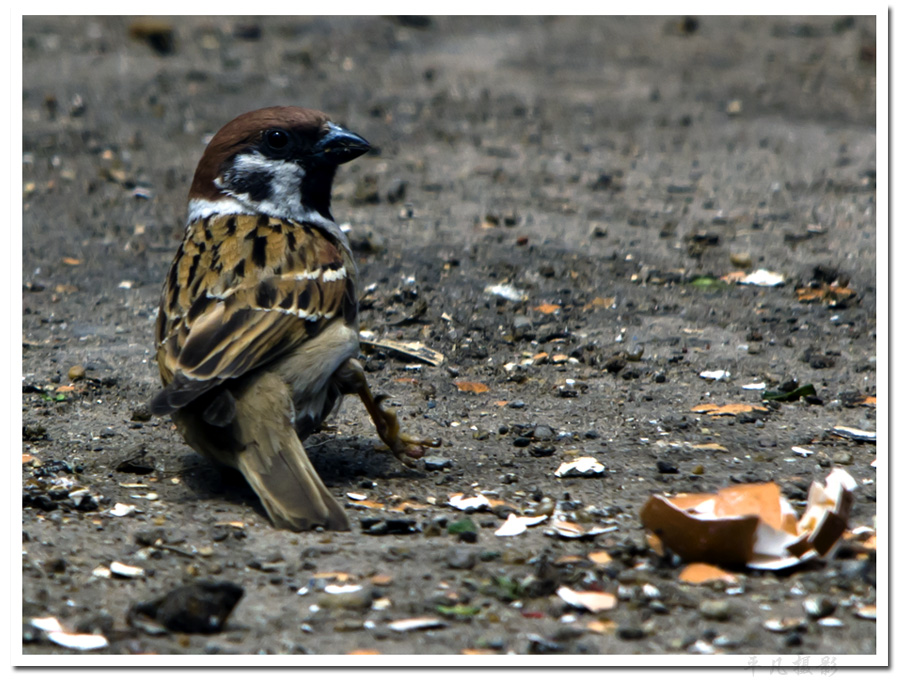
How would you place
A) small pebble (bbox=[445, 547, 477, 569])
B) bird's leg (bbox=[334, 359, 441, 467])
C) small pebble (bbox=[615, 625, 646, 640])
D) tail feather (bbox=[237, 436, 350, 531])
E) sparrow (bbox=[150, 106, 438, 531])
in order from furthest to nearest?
bird's leg (bbox=[334, 359, 441, 467])
sparrow (bbox=[150, 106, 438, 531])
tail feather (bbox=[237, 436, 350, 531])
small pebble (bbox=[445, 547, 477, 569])
small pebble (bbox=[615, 625, 646, 640])

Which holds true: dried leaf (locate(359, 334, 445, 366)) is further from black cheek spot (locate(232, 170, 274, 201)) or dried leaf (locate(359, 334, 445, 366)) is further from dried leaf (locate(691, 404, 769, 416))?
dried leaf (locate(691, 404, 769, 416))

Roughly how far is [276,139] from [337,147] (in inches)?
10.8

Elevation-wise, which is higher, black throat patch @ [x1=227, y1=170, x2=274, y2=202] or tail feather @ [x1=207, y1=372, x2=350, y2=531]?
black throat patch @ [x1=227, y1=170, x2=274, y2=202]

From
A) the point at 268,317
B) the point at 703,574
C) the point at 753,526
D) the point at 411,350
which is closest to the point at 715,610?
the point at 703,574

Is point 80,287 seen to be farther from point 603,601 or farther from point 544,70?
point 544,70

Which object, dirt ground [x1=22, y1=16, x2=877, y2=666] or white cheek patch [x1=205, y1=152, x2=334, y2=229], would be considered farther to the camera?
white cheek patch [x1=205, y1=152, x2=334, y2=229]

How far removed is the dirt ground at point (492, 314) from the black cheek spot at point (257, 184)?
109 cm

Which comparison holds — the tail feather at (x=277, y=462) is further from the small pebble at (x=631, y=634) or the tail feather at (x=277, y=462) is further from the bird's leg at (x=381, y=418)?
the small pebble at (x=631, y=634)

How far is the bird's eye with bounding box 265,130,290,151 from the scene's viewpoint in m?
5.02

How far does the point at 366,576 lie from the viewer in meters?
3.46

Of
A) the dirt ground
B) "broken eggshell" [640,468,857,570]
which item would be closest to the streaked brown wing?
the dirt ground

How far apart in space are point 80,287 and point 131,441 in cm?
233

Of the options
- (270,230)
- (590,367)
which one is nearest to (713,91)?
(590,367)

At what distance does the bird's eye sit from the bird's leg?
1.14 metres
